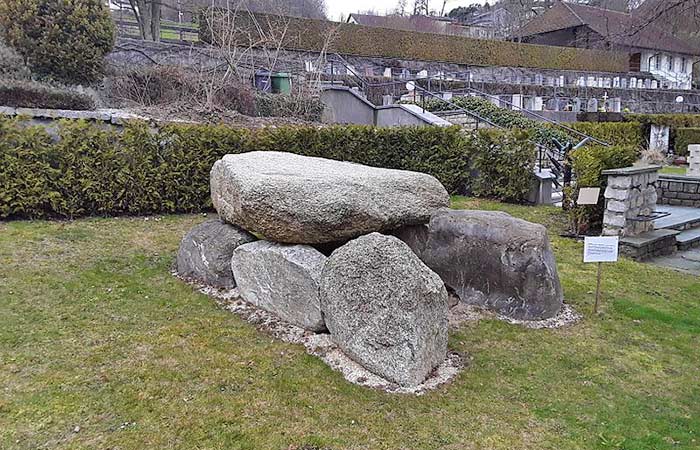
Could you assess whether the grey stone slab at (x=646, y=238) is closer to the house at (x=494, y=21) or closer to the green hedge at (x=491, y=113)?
the green hedge at (x=491, y=113)

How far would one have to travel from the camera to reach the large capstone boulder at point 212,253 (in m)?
4.59

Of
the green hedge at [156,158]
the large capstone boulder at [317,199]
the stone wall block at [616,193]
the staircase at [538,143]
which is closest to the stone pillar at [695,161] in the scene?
the staircase at [538,143]

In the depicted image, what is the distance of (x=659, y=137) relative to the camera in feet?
64.0

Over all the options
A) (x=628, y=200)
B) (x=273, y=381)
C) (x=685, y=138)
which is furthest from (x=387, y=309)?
(x=685, y=138)

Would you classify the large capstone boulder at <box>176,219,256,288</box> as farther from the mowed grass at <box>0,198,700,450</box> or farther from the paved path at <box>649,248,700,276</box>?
the paved path at <box>649,248,700,276</box>

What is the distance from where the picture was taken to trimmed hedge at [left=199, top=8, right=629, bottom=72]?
15.7m

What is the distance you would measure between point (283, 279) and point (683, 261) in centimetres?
527

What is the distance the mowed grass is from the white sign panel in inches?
22.2

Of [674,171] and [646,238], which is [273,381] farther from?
[674,171]

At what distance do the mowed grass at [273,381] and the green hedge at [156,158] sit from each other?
5.37 feet

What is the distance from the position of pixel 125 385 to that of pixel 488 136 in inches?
297

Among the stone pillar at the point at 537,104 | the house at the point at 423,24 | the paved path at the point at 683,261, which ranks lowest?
the paved path at the point at 683,261

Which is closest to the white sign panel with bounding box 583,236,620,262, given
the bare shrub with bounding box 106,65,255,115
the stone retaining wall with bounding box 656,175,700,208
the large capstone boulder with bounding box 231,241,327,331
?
the large capstone boulder with bounding box 231,241,327,331

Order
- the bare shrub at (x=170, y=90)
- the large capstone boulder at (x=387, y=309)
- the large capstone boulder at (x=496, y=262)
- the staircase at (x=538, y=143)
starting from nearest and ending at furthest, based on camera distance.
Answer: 1. the large capstone boulder at (x=387, y=309)
2. the large capstone boulder at (x=496, y=262)
3. the staircase at (x=538, y=143)
4. the bare shrub at (x=170, y=90)
